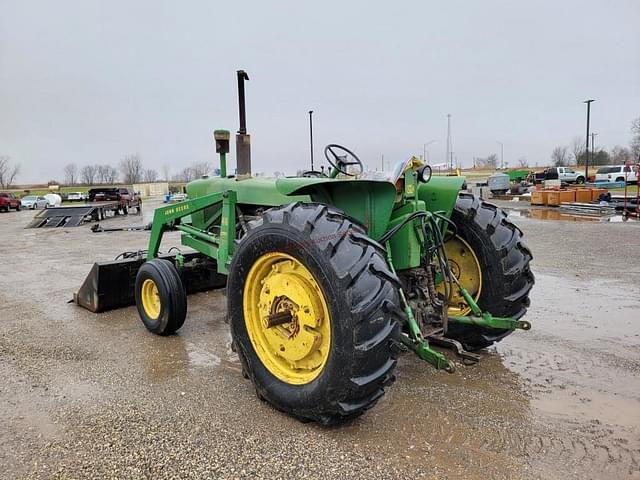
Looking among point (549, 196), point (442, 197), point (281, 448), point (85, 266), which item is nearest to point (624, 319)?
point (442, 197)

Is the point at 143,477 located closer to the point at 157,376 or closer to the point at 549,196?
the point at 157,376

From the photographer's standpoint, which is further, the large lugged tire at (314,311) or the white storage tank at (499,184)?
the white storage tank at (499,184)

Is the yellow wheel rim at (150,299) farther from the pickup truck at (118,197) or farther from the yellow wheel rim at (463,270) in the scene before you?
the pickup truck at (118,197)

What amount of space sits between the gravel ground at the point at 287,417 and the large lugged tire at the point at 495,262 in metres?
0.44

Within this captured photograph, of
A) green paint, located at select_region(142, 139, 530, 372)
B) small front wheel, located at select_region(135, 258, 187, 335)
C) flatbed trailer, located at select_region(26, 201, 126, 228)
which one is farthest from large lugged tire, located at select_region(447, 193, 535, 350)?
flatbed trailer, located at select_region(26, 201, 126, 228)

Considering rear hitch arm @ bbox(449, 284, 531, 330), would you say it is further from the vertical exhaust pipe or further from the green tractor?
the vertical exhaust pipe

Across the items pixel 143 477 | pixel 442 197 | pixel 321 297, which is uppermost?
pixel 442 197

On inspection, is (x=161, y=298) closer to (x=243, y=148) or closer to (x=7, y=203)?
(x=243, y=148)

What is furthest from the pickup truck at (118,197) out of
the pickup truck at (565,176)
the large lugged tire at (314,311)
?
the pickup truck at (565,176)

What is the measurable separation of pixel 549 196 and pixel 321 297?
22855mm

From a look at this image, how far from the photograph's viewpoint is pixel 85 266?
375 inches

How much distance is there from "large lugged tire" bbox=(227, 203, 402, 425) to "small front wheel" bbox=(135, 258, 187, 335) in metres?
1.59

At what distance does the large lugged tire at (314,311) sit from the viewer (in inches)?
105

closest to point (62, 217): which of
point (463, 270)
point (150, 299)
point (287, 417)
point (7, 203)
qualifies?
point (150, 299)
